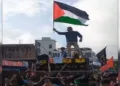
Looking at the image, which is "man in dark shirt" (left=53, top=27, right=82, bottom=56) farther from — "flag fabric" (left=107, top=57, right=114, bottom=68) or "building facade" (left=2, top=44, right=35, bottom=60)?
"building facade" (left=2, top=44, right=35, bottom=60)

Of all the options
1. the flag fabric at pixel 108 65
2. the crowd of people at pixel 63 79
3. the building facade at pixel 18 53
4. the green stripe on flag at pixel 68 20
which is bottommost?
the crowd of people at pixel 63 79

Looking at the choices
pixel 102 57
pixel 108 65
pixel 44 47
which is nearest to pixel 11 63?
pixel 44 47

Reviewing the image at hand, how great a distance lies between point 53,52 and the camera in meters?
11.6

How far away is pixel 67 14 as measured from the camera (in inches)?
495

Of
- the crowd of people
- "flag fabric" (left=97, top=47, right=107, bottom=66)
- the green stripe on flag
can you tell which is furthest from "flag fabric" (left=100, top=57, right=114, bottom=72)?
the green stripe on flag

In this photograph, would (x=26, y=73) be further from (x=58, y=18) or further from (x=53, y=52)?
(x=58, y=18)

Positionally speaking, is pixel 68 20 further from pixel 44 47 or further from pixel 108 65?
pixel 108 65

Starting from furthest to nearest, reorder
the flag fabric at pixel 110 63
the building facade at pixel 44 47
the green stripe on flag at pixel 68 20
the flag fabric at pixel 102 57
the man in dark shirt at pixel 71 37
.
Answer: the green stripe on flag at pixel 68 20 → the building facade at pixel 44 47 → the flag fabric at pixel 102 57 → the man in dark shirt at pixel 71 37 → the flag fabric at pixel 110 63

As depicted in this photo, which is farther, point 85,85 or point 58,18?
point 58,18

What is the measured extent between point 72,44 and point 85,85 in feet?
5.19

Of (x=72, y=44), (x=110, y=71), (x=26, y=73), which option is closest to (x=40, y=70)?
(x=26, y=73)

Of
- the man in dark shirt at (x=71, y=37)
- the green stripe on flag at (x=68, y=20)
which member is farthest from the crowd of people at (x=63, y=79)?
the green stripe on flag at (x=68, y=20)

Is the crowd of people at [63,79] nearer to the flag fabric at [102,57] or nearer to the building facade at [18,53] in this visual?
the flag fabric at [102,57]

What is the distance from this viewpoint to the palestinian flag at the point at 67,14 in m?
12.1
